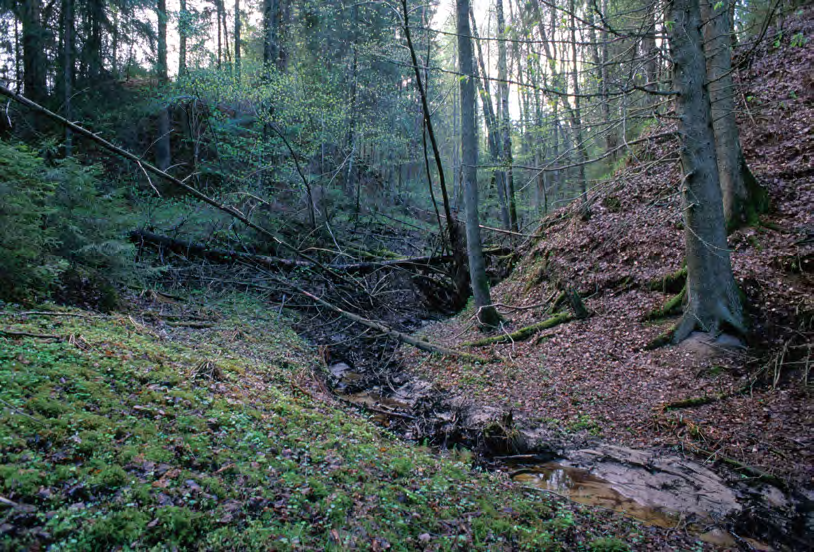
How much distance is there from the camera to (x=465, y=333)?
10578 mm

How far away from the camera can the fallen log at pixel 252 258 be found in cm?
1178

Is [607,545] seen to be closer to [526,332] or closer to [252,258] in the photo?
[526,332]

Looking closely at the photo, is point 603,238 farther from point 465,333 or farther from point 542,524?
point 542,524

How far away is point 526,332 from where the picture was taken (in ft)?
30.9

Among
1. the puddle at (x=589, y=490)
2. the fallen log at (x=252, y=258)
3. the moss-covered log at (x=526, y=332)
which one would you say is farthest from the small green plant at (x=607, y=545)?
the fallen log at (x=252, y=258)

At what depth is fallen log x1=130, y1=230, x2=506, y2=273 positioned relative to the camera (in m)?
11.8

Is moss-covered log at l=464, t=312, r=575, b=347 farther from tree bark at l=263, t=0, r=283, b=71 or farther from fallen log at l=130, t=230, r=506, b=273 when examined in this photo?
tree bark at l=263, t=0, r=283, b=71

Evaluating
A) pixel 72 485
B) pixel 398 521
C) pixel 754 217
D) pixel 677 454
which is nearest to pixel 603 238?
pixel 754 217

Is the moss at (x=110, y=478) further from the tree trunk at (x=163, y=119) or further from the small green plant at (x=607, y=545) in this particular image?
the tree trunk at (x=163, y=119)

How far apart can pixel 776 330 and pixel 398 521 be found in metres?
6.55

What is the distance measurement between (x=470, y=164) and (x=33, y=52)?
16.1 meters

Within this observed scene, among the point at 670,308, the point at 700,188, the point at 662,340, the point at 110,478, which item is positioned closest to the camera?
the point at 110,478

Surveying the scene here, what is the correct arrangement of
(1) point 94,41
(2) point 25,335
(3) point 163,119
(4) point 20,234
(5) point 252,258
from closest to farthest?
(2) point 25,335 < (4) point 20,234 < (5) point 252,258 < (1) point 94,41 < (3) point 163,119

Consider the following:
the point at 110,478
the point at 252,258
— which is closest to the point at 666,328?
the point at 110,478
